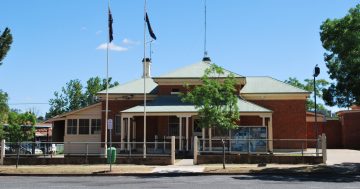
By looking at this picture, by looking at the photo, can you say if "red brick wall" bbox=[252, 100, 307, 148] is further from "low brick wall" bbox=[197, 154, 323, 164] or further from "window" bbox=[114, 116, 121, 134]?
"window" bbox=[114, 116, 121, 134]

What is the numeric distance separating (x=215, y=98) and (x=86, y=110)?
15507mm

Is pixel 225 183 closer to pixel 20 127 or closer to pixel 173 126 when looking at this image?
pixel 173 126

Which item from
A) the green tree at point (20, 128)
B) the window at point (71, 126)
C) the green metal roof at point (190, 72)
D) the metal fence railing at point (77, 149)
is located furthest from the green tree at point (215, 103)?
the window at point (71, 126)

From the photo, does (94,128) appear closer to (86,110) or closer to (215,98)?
(86,110)

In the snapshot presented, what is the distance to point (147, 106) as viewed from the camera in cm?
3253

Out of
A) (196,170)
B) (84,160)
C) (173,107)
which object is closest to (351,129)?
(173,107)

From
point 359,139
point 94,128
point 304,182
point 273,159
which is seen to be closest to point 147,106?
point 94,128

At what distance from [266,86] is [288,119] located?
349 centimetres

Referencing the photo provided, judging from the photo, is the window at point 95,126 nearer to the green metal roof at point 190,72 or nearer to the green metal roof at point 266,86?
the green metal roof at point 190,72

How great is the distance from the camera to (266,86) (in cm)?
3694

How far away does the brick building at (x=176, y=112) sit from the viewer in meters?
32.0

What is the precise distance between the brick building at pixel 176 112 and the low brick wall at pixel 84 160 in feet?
14.0

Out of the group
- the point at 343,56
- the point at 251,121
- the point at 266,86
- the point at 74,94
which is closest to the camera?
the point at 343,56

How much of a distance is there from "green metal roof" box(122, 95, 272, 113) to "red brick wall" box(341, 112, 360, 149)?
1553 centimetres
